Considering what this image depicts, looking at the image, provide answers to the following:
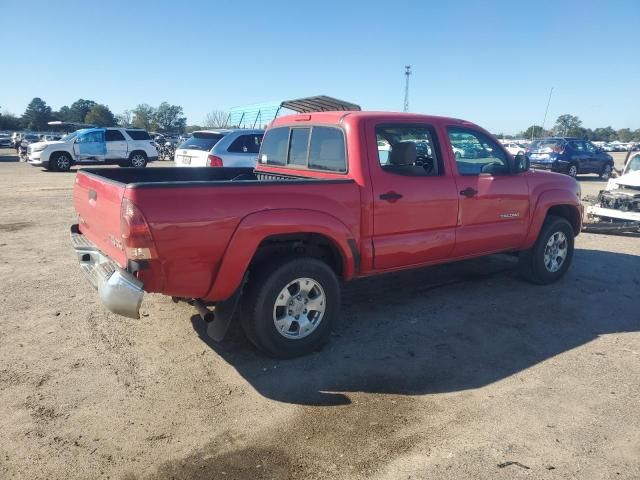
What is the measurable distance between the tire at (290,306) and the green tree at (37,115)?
83.6 m

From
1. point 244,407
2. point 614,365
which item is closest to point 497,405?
point 614,365

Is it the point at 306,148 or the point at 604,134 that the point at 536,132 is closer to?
the point at 604,134

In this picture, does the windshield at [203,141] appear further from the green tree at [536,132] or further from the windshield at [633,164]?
the green tree at [536,132]

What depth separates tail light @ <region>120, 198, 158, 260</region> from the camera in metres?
3.03

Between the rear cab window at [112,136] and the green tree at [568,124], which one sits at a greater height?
the green tree at [568,124]

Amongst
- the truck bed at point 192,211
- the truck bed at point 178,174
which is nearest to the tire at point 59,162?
the truck bed at point 178,174

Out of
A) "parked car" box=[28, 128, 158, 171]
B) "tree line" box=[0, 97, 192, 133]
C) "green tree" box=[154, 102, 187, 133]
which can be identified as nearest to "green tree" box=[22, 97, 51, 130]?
"tree line" box=[0, 97, 192, 133]

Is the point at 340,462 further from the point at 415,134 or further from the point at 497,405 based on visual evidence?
the point at 415,134

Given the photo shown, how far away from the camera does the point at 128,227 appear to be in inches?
120

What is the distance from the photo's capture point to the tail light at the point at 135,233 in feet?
9.94

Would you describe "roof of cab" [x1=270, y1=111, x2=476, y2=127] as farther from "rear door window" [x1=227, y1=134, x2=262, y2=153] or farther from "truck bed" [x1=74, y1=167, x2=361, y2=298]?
"rear door window" [x1=227, y1=134, x2=262, y2=153]

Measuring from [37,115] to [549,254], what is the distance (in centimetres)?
9632

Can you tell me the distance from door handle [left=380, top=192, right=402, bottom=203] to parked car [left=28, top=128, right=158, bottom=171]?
1971 centimetres

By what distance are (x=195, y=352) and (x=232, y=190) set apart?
4.93 ft
